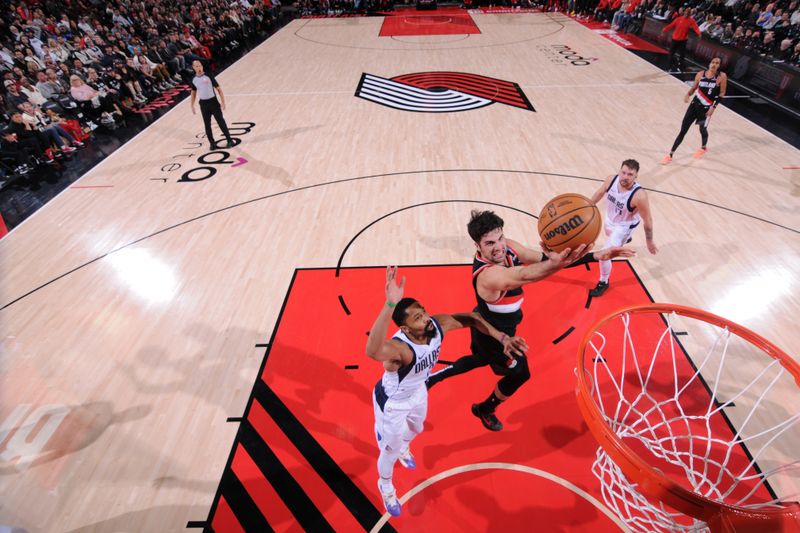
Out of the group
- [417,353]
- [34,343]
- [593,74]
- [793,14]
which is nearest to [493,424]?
[417,353]

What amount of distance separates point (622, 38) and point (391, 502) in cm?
1919

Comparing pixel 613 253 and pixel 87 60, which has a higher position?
pixel 613 253

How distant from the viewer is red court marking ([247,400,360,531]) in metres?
3.22

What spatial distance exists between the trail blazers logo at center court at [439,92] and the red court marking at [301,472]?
28.4ft

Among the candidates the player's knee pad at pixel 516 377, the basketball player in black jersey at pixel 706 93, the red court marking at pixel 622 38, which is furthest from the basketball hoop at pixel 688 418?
the red court marking at pixel 622 38

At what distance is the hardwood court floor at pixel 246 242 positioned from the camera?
378 centimetres

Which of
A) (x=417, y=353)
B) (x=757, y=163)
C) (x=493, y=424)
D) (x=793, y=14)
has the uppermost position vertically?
(x=793, y=14)

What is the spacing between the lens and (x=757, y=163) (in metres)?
7.73

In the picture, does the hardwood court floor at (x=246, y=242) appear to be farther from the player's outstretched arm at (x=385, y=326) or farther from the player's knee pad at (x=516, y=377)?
the player's knee pad at (x=516, y=377)

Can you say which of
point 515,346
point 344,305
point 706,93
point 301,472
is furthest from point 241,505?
point 706,93

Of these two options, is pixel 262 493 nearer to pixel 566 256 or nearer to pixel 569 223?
pixel 566 256

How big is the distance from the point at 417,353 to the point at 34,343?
475 centimetres

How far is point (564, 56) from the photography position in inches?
569

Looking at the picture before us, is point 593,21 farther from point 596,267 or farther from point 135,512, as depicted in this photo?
point 135,512
